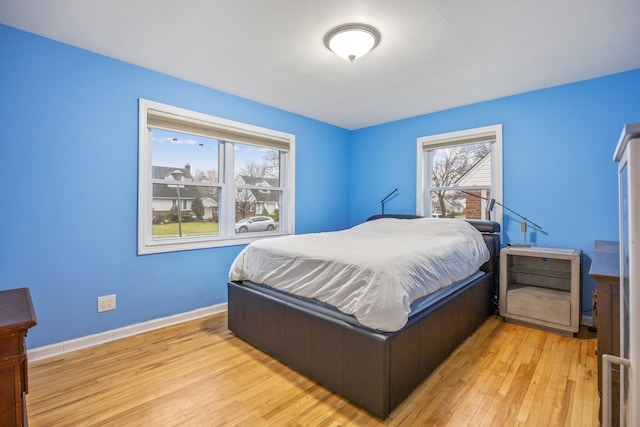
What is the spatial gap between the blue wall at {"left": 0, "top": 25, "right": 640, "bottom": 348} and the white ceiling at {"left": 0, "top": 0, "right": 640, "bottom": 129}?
0.61 ft

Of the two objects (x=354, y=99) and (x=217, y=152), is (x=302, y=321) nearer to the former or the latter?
(x=217, y=152)

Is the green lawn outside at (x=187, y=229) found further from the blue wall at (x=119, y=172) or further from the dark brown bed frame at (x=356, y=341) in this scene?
the dark brown bed frame at (x=356, y=341)

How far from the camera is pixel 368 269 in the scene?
166 centimetres

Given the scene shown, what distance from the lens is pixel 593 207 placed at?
2734mm

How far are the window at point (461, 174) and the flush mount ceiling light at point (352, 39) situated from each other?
1.93 metres

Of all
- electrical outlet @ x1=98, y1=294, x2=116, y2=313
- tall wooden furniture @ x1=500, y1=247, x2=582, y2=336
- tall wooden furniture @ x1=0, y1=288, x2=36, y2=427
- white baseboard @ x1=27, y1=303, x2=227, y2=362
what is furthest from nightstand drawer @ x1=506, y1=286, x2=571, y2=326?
electrical outlet @ x1=98, y1=294, x2=116, y2=313

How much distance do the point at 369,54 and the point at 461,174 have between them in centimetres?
210

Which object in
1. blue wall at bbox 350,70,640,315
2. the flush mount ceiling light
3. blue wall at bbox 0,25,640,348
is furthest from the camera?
blue wall at bbox 350,70,640,315

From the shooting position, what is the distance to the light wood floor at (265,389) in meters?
1.55

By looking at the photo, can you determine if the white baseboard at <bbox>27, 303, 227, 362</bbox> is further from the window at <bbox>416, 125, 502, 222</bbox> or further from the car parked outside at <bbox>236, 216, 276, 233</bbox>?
the window at <bbox>416, 125, 502, 222</bbox>

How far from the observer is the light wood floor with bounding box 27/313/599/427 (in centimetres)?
155

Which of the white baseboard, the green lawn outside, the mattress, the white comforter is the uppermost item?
the green lawn outside

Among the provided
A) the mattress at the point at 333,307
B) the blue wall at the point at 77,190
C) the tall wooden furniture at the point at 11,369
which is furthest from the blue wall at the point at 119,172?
the tall wooden furniture at the point at 11,369

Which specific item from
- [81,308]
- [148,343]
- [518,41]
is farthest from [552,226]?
[81,308]
